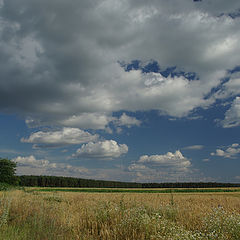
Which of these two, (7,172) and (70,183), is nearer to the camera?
(7,172)

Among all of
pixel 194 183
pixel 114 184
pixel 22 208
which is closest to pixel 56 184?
pixel 114 184

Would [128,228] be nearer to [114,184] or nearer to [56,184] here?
[56,184]

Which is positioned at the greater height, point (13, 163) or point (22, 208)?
point (13, 163)

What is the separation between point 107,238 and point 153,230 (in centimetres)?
150

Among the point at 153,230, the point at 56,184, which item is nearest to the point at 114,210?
the point at 153,230

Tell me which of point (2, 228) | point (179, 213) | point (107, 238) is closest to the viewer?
point (107, 238)

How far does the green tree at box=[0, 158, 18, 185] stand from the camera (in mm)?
80169

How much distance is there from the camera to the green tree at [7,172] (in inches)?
3156

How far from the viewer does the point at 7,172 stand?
81750 mm

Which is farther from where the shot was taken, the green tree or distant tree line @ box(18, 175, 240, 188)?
distant tree line @ box(18, 175, 240, 188)

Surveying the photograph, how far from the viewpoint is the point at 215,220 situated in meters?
8.29

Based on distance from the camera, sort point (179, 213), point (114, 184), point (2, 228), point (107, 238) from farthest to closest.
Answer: point (114, 184) < point (179, 213) < point (2, 228) < point (107, 238)

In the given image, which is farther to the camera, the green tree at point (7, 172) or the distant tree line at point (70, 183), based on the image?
the distant tree line at point (70, 183)

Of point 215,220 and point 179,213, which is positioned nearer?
point 215,220
